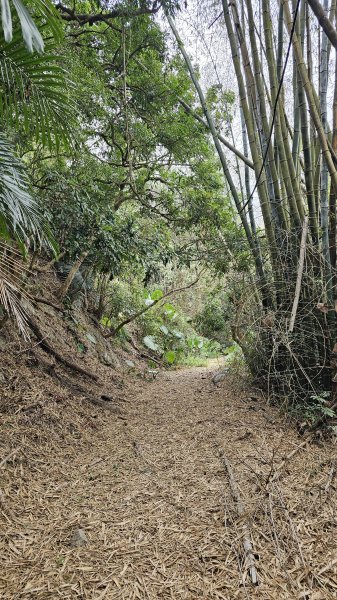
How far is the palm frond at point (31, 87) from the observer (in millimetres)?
1550

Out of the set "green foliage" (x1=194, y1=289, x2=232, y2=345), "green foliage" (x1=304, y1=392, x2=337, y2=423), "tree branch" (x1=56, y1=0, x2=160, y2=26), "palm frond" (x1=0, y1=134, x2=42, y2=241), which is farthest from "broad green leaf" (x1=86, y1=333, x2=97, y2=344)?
"green foliage" (x1=194, y1=289, x2=232, y2=345)

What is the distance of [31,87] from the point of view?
171 cm

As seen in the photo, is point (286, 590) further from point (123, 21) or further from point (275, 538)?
point (123, 21)

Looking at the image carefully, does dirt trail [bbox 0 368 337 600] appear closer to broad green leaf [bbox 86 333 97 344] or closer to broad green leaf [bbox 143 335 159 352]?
broad green leaf [bbox 86 333 97 344]

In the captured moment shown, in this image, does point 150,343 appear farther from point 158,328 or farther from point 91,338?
point 91,338

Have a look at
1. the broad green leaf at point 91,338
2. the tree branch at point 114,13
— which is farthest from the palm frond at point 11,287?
the broad green leaf at point 91,338

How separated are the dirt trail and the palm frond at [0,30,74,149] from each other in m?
1.84

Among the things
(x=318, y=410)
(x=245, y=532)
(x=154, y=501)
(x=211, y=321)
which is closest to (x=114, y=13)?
(x=318, y=410)

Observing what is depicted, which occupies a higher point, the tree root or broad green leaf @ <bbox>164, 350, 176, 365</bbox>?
the tree root

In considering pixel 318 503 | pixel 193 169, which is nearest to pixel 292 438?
pixel 318 503

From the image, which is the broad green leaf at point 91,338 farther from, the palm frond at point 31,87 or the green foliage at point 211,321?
the green foliage at point 211,321

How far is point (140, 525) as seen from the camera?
1.31m

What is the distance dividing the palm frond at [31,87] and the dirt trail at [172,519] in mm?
1842

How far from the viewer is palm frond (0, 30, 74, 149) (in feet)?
5.08
